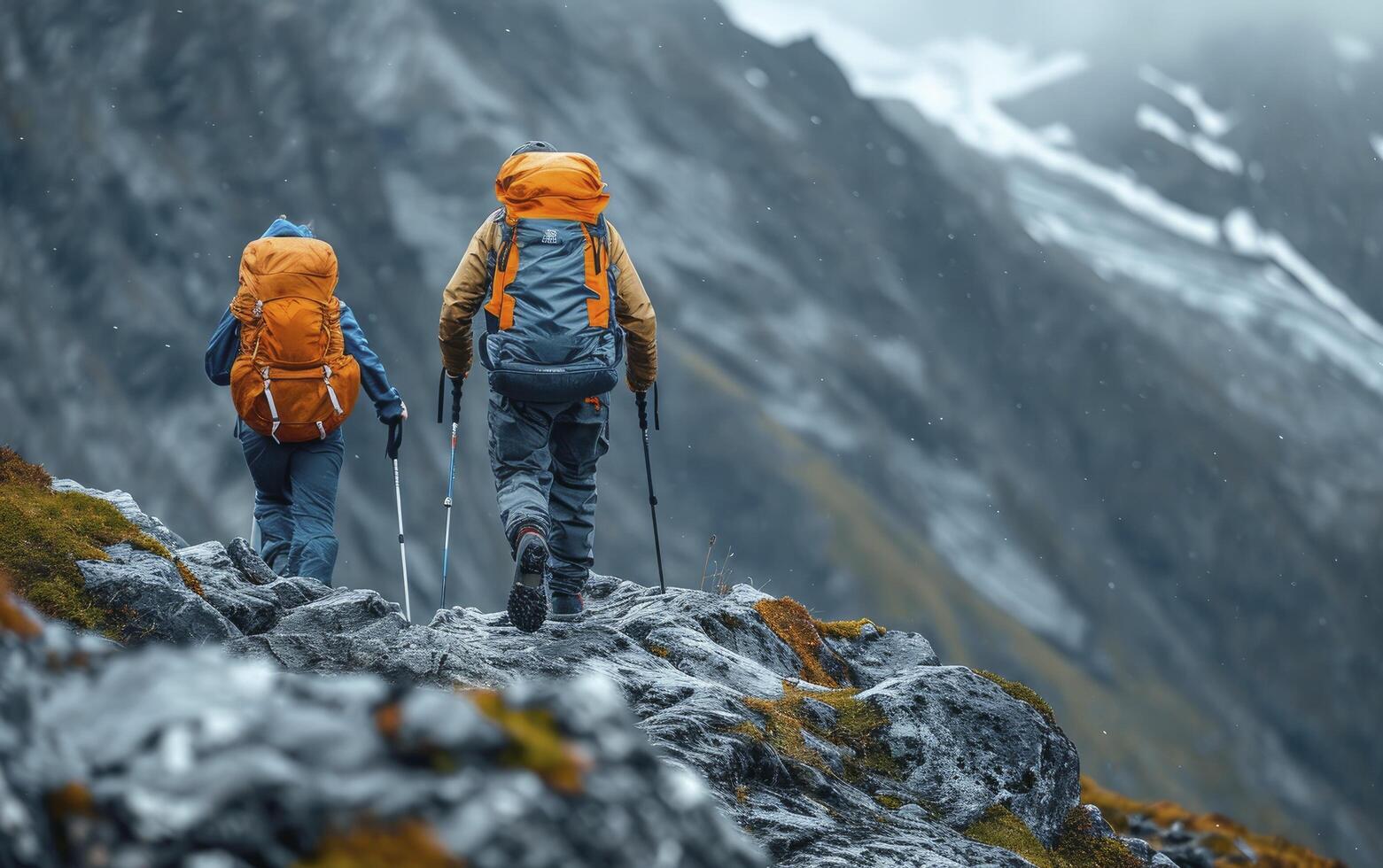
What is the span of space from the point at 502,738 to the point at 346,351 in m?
9.47

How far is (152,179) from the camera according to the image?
9994 centimetres

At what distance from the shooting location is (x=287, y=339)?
11.1 metres

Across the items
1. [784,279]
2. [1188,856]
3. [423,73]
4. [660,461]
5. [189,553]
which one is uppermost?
[189,553]

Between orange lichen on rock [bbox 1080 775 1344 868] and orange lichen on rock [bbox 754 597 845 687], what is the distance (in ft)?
37.4

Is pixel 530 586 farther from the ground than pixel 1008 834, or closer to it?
closer to it

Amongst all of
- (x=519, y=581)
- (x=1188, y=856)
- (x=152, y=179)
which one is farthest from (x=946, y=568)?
(x=519, y=581)

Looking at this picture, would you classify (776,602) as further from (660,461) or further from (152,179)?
(660,461)

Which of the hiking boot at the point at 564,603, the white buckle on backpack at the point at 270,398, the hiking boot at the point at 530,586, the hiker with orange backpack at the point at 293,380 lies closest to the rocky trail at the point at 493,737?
the hiking boot at the point at 530,586

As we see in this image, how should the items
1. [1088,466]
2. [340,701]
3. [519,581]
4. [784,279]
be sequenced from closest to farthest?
[340,701] < [519,581] < [784,279] < [1088,466]

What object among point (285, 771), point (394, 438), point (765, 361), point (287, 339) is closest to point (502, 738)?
point (285, 771)

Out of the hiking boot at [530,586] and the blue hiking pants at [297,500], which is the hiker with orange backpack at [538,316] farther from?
the blue hiking pants at [297,500]

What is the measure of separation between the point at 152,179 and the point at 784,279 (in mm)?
69564

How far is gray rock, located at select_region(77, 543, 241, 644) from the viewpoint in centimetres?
796

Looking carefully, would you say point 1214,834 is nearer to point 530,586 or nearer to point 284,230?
point 530,586
